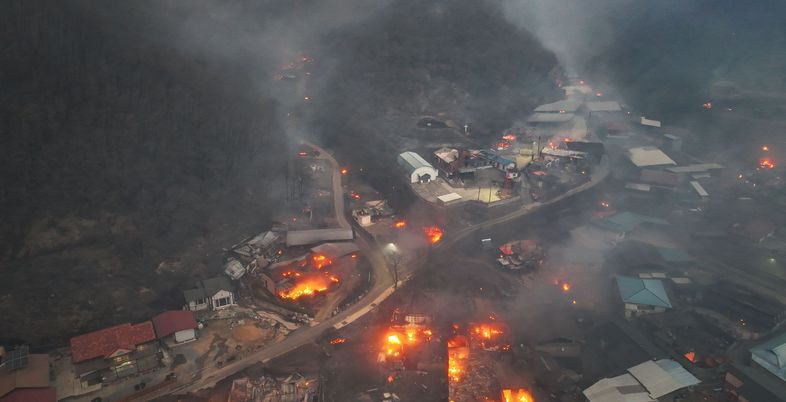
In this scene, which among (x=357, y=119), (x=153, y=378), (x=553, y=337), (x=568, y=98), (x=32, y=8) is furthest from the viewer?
(x=568, y=98)

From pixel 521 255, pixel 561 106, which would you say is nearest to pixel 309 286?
pixel 521 255

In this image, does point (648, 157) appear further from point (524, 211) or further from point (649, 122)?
point (524, 211)

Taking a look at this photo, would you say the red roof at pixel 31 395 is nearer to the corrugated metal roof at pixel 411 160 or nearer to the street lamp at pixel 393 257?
the street lamp at pixel 393 257

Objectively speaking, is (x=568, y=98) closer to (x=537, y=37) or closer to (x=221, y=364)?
(x=537, y=37)

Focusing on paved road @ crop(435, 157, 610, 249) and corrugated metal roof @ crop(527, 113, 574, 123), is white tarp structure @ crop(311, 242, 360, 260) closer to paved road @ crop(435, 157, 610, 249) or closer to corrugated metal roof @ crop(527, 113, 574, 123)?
paved road @ crop(435, 157, 610, 249)

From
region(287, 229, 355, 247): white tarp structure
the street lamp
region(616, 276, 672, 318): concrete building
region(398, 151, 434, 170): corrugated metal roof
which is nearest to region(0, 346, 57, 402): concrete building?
region(287, 229, 355, 247): white tarp structure

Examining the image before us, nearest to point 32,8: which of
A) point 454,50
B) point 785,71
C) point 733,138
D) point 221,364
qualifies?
point 221,364

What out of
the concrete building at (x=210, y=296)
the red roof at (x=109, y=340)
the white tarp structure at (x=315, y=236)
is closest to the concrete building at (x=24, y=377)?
the red roof at (x=109, y=340)
